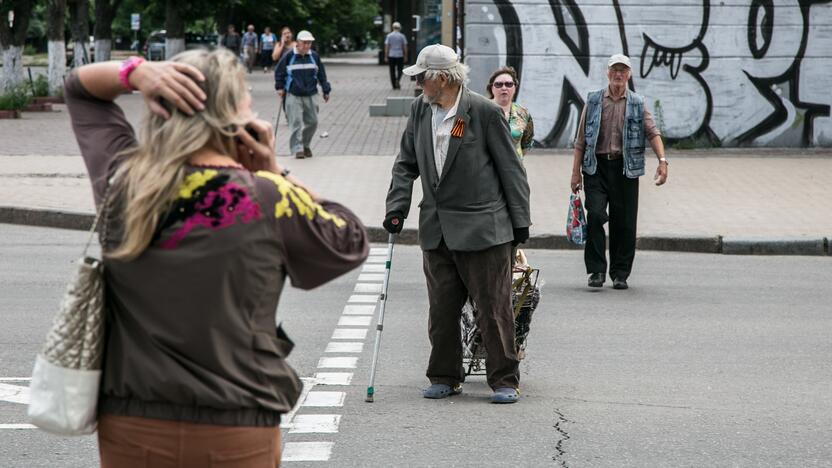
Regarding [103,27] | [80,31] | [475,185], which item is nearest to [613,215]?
[475,185]

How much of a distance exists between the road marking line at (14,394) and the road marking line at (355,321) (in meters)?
2.48

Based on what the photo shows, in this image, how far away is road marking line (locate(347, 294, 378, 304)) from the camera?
9.87 m

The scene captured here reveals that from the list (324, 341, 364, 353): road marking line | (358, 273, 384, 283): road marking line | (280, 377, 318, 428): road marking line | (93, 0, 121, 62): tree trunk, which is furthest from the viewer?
(93, 0, 121, 62): tree trunk

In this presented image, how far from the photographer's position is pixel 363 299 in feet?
32.8

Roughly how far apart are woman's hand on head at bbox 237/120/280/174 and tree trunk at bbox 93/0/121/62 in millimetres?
37532

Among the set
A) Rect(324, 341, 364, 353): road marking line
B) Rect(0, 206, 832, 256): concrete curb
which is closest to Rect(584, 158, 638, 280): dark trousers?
Rect(0, 206, 832, 256): concrete curb

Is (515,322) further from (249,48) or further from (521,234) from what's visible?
(249,48)

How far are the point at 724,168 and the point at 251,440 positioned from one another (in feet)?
52.6

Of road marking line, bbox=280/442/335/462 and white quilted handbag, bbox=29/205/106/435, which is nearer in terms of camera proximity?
white quilted handbag, bbox=29/205/106/435

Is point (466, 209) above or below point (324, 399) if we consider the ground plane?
above

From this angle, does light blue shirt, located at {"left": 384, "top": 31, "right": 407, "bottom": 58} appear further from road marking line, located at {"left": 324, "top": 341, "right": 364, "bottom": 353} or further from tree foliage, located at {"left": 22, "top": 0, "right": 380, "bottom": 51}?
road marking line, located at {"left": 324, "top": 341, "right": 364, "bottom": 353}

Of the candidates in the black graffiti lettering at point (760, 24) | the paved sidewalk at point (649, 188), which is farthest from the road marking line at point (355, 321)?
the black graffiti lettering at point (760, 24)

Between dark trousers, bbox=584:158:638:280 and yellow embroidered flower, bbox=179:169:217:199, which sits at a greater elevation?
yellow embroidered flower, bbox=179:169:217:199

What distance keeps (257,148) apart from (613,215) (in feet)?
25.8
